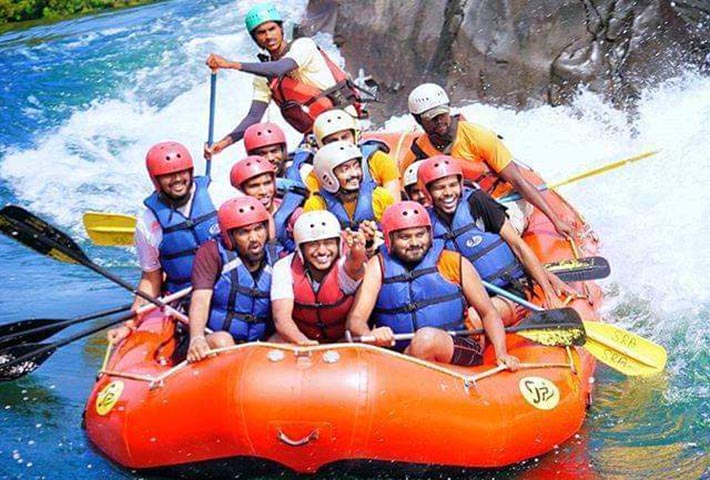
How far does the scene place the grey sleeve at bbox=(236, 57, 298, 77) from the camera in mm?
7125

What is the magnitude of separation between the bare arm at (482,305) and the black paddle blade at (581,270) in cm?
111

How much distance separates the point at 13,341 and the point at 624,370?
332cm

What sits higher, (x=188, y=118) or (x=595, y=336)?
(x=188, y=118)

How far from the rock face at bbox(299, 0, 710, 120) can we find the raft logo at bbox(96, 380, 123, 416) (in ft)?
22.5

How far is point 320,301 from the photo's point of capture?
505 cm

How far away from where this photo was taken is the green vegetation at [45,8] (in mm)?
19844

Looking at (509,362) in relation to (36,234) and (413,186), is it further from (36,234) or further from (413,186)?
(36,234)

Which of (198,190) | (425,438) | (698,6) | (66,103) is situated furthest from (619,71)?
(66,103)

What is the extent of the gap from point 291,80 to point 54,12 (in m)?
13.9

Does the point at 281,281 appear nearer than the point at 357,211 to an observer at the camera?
Yes

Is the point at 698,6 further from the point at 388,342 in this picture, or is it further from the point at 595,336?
the point at 388,342

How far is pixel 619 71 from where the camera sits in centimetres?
1048

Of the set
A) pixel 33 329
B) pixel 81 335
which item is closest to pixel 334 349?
pixel 81 335

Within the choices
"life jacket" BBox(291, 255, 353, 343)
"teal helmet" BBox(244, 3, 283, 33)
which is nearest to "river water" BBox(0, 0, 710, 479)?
Result: "life jacket" BBox(291, 255, 353, 343)
